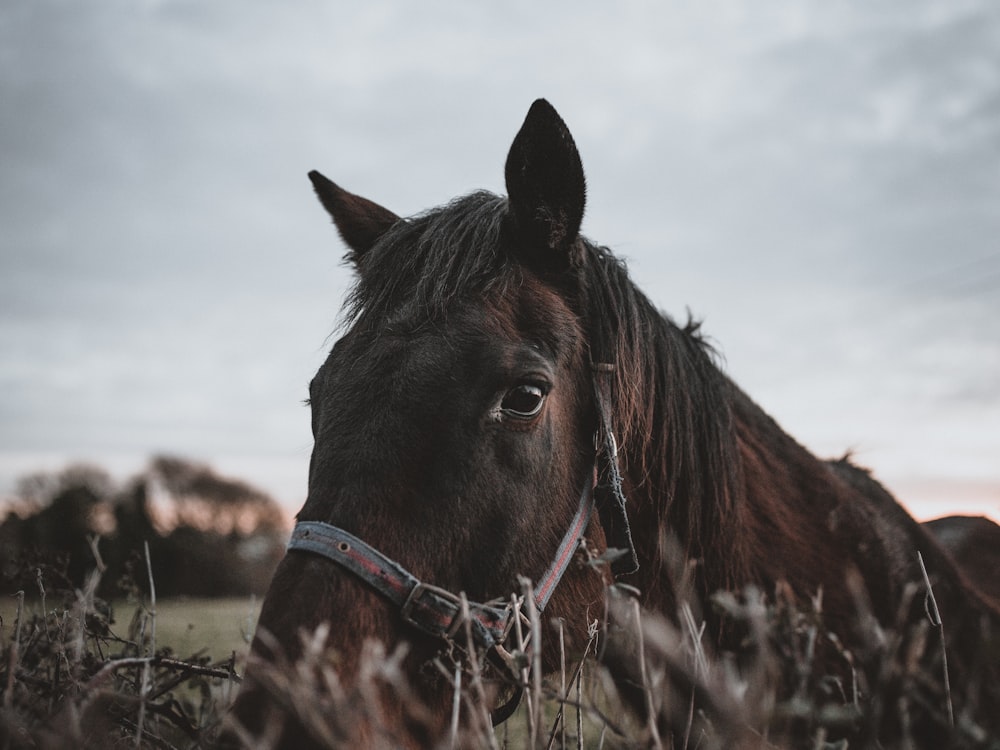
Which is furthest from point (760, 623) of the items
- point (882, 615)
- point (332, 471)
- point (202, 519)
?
point (202, 519)

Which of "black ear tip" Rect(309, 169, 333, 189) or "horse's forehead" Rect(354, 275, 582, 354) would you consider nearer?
"horse's forehead" Rect(354, 275, 582, 354)

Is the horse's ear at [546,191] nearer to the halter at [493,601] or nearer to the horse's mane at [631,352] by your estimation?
the horse's mane at [631,352]

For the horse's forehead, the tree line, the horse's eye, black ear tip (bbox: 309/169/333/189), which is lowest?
the tree line

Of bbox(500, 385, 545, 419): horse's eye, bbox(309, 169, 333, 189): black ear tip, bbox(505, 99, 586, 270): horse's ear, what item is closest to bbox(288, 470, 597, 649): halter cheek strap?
bbox(500, 385, 545, 419): horse's eye

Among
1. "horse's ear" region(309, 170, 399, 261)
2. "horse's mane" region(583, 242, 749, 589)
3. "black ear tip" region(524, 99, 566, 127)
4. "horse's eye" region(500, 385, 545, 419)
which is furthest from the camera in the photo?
"horse's ear" region(309, 170, 399, 261)

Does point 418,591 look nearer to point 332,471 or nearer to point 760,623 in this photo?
point 332,471

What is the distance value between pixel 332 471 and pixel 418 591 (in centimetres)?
45

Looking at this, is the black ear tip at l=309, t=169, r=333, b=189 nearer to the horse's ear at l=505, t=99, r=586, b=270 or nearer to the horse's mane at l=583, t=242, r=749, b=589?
the horse's ear at l=505, t=99, r=586, b=270

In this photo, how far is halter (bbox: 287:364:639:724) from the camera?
1836 mm

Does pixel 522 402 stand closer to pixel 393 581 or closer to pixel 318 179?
pixel 393 581

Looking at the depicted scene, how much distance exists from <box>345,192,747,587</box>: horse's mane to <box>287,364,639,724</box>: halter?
193 millimetres

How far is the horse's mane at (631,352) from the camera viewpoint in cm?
250

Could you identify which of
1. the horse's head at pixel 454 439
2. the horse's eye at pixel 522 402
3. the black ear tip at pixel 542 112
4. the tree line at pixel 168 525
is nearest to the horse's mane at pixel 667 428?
the horse's head at pixel 454 439

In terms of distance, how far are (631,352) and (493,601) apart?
4.23ft
